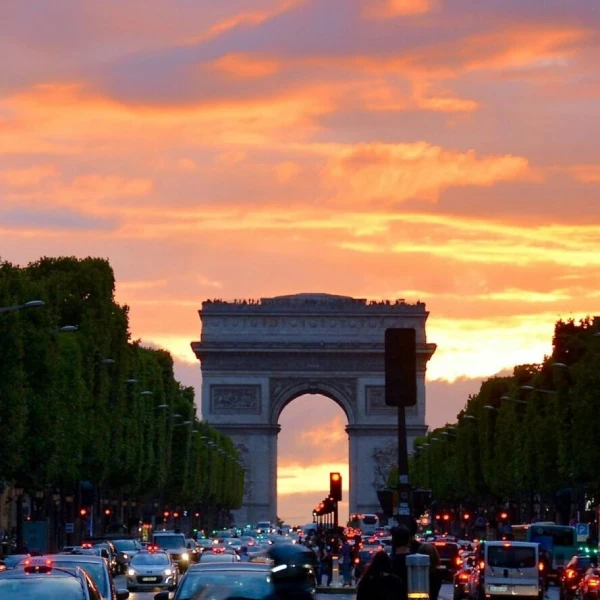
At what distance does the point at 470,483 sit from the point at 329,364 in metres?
28.4

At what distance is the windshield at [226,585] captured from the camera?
21391 mm

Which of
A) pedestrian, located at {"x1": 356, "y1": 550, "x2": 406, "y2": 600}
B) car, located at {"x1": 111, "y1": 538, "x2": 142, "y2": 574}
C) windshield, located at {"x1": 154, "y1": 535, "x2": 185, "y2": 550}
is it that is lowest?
pedestrian, located at {"x1": 356, "y1": 550, "x2": 406, "y2": 600}

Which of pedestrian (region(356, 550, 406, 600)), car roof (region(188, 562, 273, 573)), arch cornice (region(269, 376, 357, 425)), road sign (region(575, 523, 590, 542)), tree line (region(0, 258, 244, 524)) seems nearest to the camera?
pedestrian (region(356, 550, 406, 600))

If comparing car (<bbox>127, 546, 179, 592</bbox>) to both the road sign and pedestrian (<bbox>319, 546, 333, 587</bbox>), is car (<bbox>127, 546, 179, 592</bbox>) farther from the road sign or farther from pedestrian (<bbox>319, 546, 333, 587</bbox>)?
the road sign

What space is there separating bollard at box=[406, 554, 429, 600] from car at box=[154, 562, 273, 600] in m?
2.63

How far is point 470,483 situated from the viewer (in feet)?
391

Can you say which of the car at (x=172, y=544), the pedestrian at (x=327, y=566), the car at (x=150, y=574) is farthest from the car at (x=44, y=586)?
the car at (x=172, y=544)

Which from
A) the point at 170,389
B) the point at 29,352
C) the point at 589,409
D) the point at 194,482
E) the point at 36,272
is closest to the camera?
the point at 29,352

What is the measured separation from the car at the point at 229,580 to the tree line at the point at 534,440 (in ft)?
138

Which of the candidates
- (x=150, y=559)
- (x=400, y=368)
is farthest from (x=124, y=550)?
(x=400, y=368)

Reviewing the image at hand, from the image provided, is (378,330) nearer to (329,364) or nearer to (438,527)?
(329,364)

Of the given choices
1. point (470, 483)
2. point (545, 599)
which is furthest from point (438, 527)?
point (545, 599)

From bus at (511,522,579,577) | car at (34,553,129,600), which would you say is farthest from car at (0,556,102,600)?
bus at (511,522,579,577)

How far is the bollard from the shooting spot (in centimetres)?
2495
